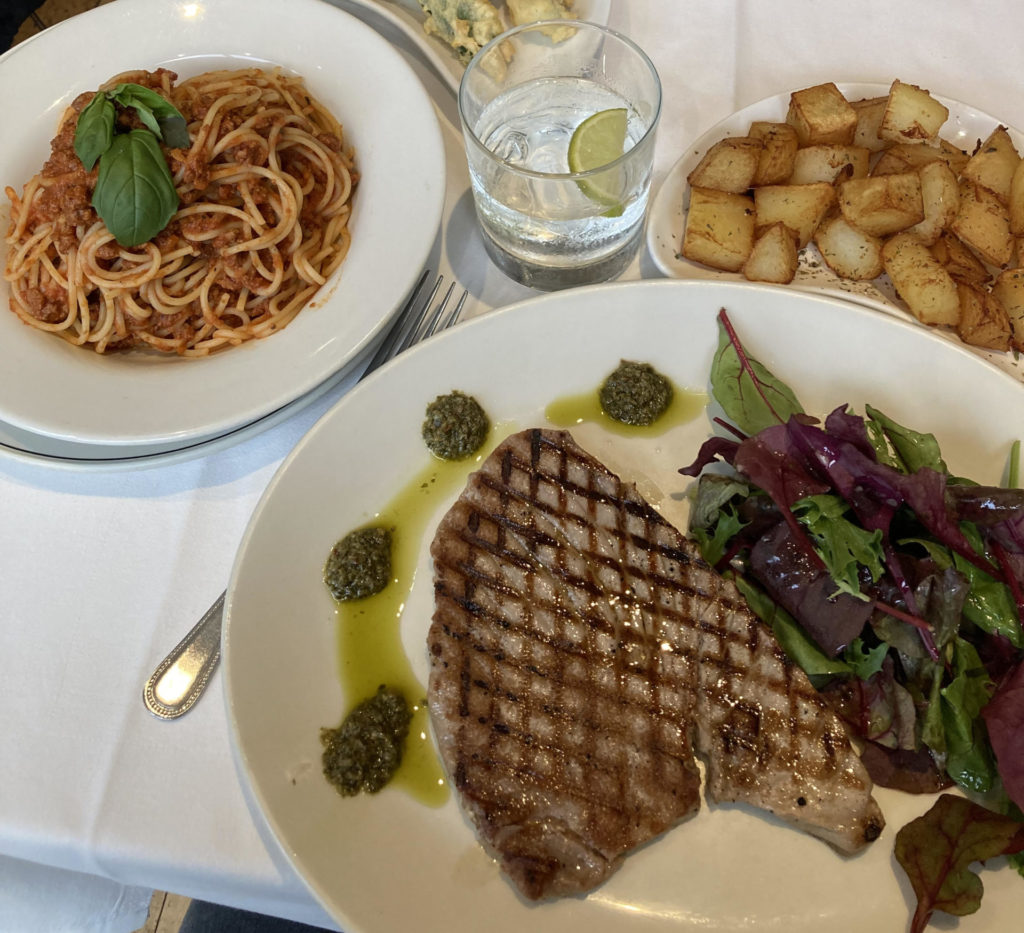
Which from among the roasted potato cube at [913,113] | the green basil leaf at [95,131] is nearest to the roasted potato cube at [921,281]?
the roasted potato cube at [913,113]

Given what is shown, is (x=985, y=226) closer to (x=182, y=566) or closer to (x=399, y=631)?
(x=399, y=631)

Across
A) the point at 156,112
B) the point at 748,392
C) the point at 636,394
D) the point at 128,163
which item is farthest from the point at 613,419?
the point at 156,112

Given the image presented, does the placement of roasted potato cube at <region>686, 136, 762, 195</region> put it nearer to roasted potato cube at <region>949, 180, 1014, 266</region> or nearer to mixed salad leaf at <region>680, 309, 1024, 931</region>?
roasted potato cube at <region>949, 180, 1014, 266</region>

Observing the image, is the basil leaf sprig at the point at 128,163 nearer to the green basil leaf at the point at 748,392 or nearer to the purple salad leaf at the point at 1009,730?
the green basil leaf at the point at 748,392

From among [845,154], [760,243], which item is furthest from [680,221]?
[845,154]

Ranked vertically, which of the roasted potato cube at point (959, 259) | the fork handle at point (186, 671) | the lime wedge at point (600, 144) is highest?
the lime wedge at point (600, 144)

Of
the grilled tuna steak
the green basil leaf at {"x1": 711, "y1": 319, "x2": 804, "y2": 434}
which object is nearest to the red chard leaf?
the grilled tuna steak
